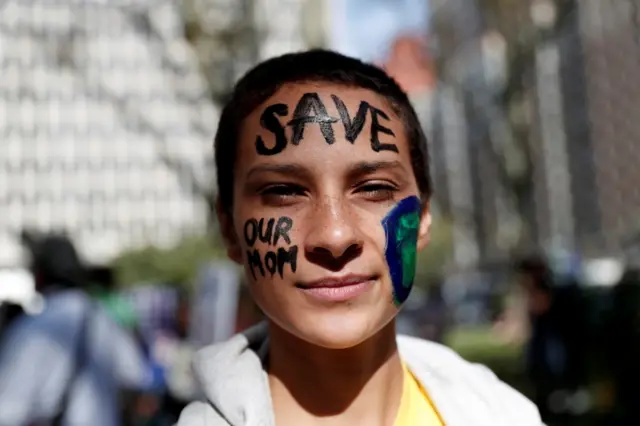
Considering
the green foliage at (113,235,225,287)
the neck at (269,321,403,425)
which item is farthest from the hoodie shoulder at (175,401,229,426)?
the green foliage at (113,235,225,287)

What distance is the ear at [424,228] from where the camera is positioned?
1501mm

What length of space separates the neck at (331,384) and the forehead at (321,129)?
354 millimetres

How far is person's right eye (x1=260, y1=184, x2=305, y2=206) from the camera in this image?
1339 mm

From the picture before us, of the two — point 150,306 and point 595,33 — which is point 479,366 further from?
point 595,33

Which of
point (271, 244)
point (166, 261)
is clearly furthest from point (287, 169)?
point (166, 261)

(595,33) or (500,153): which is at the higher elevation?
(595,33)

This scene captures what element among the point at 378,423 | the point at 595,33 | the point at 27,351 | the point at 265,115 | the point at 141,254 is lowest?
the point at 141,254

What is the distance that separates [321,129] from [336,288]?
Answer: 30 centimetres

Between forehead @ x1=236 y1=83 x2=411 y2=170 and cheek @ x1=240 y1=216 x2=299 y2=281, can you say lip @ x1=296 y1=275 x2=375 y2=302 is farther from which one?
forehead @ x1=236 y1=83 x2=411 y2=170

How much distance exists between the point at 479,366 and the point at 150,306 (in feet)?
22.7

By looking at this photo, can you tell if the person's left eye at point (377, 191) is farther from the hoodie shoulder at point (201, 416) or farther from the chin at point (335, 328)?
the hoodie shoulder at point (201, 416)

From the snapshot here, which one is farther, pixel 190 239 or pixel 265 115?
pixel 190 239

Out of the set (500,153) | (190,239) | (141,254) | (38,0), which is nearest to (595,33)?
(500,153)

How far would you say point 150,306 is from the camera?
809cm
